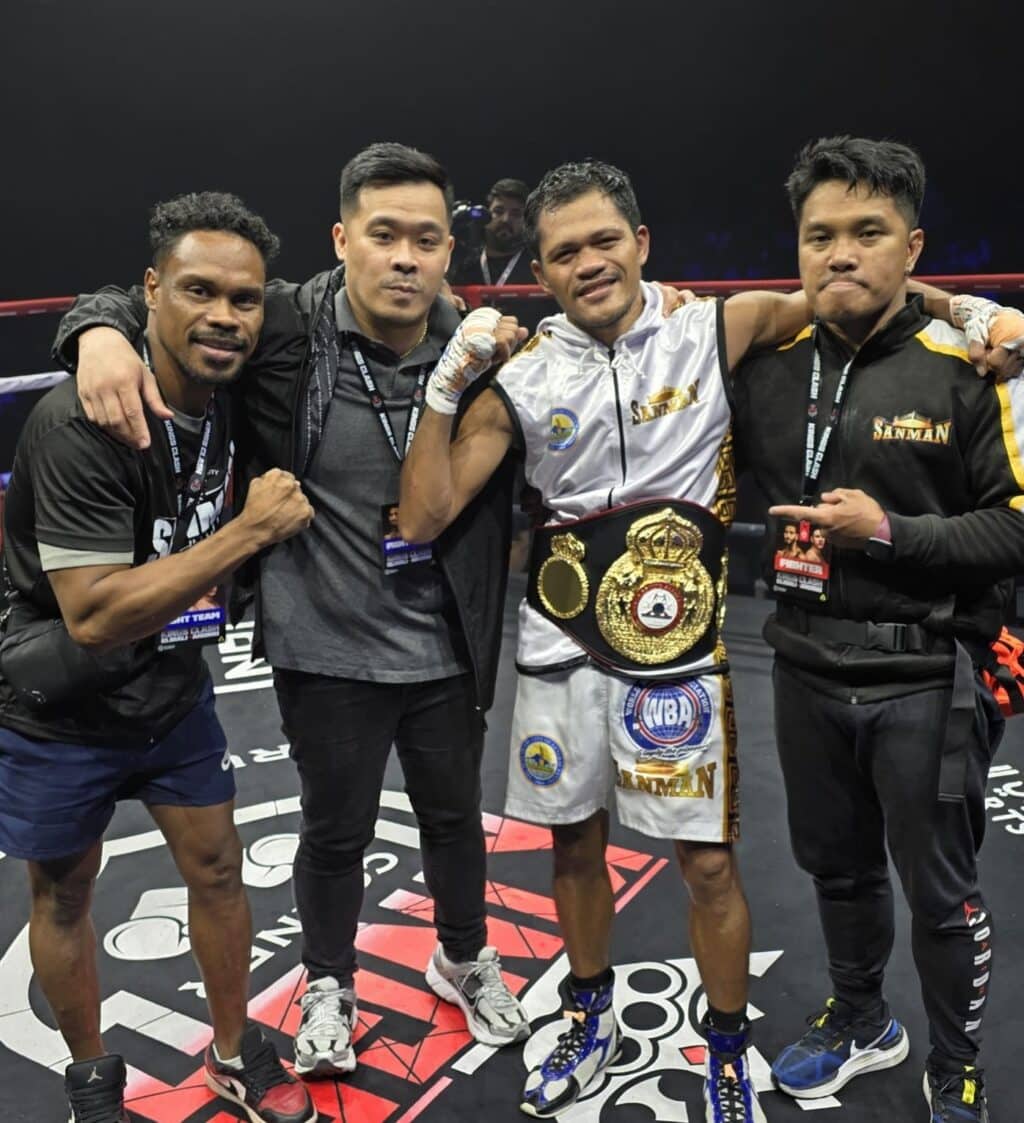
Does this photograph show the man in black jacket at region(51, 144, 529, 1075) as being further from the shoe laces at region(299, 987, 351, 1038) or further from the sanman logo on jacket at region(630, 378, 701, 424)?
the sanman logo on jacket at region(630, 378, 701, 424)

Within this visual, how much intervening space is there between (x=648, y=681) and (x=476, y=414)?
550mm

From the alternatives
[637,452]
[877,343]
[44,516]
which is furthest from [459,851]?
[877,343]

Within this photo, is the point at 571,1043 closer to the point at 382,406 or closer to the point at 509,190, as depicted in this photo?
the point at 382,406

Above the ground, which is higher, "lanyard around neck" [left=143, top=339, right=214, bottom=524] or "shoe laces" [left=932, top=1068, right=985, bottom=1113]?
"lanyard around neck" [left=143, top=339, right=214, bottom=524]

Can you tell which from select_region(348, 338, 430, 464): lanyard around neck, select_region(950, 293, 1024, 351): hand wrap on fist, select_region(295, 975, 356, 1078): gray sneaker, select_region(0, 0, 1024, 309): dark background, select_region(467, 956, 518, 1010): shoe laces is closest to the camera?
select_region(950, 293, 1024, 351): hand wrap on fist

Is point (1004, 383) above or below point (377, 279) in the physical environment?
below

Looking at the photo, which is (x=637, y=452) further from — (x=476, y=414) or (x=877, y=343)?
(x=877, y=343)

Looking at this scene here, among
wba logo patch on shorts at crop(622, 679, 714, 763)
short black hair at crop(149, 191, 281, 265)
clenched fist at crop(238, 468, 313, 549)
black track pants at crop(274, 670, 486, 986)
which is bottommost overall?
black track pants at crop(274, 670, 486, 986)

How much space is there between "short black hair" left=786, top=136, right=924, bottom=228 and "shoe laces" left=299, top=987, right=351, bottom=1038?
5.66 feet

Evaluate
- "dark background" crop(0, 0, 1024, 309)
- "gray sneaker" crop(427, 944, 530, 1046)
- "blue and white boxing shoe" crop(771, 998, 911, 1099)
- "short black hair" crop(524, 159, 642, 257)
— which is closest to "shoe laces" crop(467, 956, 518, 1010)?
"gray sneaker" crop(427, 944, 530, 1046)

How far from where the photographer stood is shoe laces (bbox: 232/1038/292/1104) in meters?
2.04

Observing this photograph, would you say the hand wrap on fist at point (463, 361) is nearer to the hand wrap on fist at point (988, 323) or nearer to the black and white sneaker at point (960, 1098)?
the hand wrap on fist at point (988, 323)

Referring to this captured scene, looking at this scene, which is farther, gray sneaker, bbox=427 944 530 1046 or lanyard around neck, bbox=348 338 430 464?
gray sneaker, bbox=427 944 530 1046

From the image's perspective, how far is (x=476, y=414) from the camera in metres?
1.97
